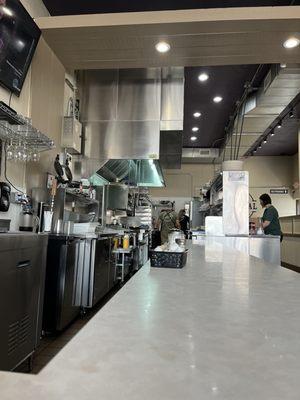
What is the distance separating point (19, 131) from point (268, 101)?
449 centimetres

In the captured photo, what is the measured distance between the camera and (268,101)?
5.86 metres

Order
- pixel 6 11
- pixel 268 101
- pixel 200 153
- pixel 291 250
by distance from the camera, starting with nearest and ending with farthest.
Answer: pixel 6 11
pixel 268 101
pixel 291 250
pixel 200 153

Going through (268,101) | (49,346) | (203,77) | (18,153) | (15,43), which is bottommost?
(49,346)

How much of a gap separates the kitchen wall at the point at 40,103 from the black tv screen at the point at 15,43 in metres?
0.15

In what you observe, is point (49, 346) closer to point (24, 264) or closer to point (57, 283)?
point (57, 283)

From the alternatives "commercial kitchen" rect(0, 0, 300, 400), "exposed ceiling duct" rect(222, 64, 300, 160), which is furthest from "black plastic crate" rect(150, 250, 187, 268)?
"exposed ceiling duct" rect(222, 64, 300, 160)

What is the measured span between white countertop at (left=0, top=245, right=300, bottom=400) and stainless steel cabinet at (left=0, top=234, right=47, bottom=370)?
1365mm

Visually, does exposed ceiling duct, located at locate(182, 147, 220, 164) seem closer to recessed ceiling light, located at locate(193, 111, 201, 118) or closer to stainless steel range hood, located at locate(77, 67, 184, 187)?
recessed ceiling light, located at locate(193, 111, 201, 118)

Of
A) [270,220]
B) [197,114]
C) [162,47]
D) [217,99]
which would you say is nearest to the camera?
[162,47]

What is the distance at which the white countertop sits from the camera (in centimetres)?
39

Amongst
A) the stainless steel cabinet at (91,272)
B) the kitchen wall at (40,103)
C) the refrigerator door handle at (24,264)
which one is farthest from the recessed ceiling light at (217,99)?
the refrigerator door handle at (24,264)

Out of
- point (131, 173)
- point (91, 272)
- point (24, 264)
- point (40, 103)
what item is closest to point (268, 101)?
point (131, 173)

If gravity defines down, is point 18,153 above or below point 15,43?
below

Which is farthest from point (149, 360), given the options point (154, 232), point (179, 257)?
point (154, 232)
